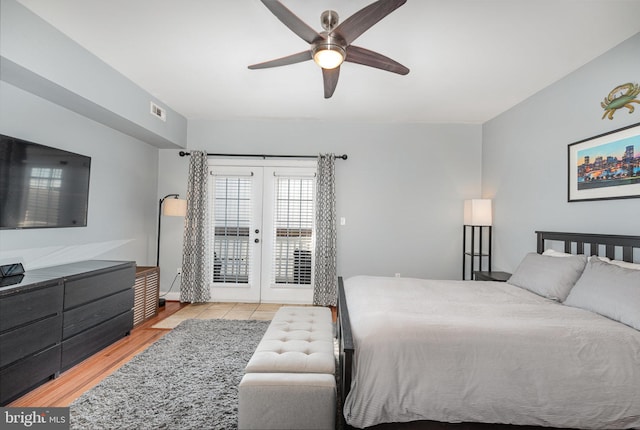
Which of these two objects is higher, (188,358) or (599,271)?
(599,271)

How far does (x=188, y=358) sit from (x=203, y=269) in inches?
76.5

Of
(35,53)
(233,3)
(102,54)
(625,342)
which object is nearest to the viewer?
(625,342)

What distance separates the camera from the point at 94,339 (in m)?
2.78

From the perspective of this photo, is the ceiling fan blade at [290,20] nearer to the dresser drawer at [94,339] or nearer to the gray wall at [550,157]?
the gray wall at [550,157]

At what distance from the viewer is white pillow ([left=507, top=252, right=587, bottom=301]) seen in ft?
7.91

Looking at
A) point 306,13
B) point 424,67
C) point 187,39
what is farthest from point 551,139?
point 187,39

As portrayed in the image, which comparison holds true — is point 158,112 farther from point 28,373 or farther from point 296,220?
point 28,373

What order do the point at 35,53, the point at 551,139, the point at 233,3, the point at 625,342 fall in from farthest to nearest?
the point at 551,139 → the point at 35,53 → the point at 233,3 → the point at 625,342

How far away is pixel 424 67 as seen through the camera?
2.96 metres

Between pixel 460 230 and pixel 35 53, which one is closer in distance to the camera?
pixel 35 53

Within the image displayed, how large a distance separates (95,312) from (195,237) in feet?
5.94

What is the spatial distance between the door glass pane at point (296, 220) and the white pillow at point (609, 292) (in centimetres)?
313

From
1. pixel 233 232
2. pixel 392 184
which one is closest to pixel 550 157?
pixel 392 184

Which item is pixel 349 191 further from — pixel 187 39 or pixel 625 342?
pixel 625 342
